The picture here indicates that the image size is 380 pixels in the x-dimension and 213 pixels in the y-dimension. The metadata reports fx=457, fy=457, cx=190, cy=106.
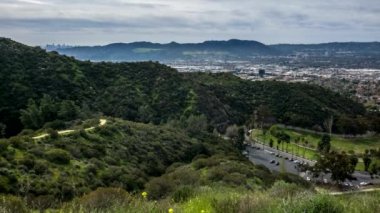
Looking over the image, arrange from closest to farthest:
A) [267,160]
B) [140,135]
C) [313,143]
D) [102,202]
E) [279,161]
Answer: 1. [102,202]
2. [140,135]
3. [279,161]
4. [267,160]
5. [313,143]

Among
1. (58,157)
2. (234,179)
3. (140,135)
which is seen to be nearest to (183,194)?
(234,179)

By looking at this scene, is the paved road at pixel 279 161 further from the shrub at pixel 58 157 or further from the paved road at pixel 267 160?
the shrub at pixel 58 157

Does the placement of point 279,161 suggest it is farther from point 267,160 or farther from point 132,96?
point 132,96

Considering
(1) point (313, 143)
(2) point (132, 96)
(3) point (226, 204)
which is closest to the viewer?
Answer: (3) point (226, 204)

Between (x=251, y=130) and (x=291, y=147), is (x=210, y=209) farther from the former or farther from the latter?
(x=251, y=130)

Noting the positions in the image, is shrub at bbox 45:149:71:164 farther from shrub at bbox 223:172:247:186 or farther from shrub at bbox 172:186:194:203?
shrub at bbox 172:186:194:203

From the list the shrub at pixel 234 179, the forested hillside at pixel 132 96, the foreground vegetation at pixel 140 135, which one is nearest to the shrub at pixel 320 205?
the foreground vegetation at pixel 140 135

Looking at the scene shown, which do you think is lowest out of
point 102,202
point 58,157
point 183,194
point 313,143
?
point 313,143
